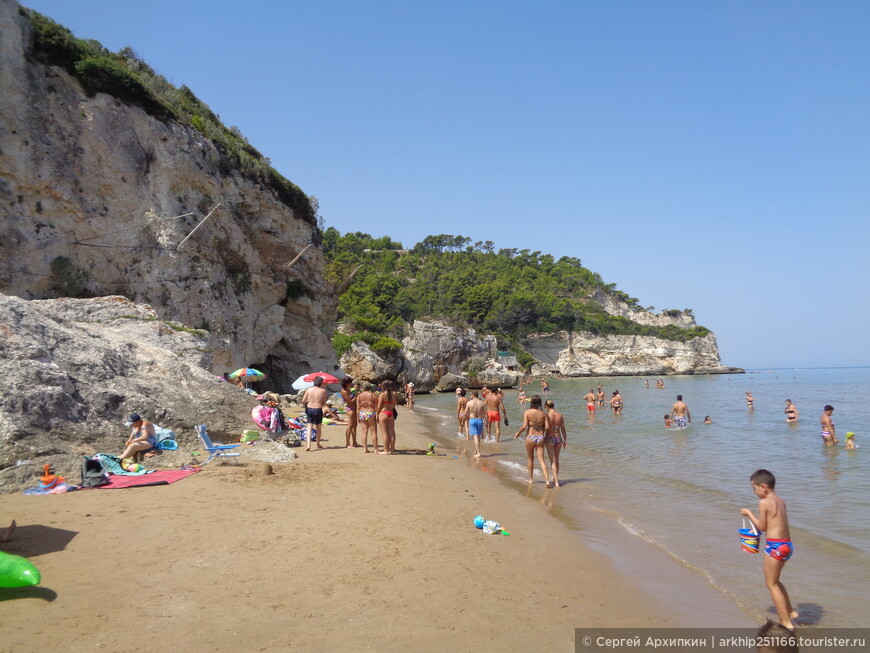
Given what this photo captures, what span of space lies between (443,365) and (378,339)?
9833 millimetres

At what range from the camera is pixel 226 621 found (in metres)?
3.11

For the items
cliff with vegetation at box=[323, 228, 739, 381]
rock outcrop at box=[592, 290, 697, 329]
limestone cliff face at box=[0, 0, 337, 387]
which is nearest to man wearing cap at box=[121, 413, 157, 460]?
limestone cliff face at box=[0, 0, 337, 387]

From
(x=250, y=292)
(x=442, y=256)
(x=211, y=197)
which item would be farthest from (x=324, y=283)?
(x=442, y=256)

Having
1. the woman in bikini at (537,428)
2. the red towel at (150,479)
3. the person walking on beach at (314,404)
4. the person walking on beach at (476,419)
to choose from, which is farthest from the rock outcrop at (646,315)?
the red towel at (150,479)

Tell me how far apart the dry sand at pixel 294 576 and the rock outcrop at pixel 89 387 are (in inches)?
54.0

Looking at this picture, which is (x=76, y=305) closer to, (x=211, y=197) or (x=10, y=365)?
(x=10, y=365)

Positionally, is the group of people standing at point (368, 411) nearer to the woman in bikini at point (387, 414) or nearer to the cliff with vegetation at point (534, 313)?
the woman in bikini at point (387, 414)

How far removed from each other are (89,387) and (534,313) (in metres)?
66.3

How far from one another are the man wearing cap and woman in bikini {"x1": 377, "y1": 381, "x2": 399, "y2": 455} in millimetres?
4010

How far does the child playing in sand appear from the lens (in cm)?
352

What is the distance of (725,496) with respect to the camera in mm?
7598

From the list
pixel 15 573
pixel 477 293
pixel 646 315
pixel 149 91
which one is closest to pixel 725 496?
pixel 15 573

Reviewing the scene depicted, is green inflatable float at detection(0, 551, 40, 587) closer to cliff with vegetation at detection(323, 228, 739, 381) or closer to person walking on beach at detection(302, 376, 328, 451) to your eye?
→ person walking on beach at detection(302, 376, 328, 451)

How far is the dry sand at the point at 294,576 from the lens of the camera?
3016mm
